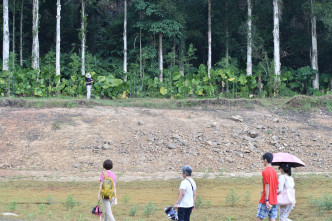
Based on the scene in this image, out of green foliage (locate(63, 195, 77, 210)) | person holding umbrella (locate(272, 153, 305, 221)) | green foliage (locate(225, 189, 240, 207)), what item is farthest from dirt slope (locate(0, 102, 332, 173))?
person holding umbrella (locate(272, 153, 305, 221))

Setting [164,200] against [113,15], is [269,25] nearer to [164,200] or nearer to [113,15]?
[113,15]

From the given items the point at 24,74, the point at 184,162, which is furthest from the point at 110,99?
the point at 184,162

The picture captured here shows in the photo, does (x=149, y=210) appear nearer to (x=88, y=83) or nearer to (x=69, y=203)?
(x=69, y=203)

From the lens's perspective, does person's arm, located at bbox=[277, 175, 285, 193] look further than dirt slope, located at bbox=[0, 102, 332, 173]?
No

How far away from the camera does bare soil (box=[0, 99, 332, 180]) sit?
768 inches

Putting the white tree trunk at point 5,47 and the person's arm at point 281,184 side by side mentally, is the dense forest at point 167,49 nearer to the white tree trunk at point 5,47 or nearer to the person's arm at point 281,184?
the white tree trunk at point 5,47

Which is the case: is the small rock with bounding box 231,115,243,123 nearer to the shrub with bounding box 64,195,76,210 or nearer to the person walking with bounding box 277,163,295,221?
the shrub with bounding box 64,195,76,210

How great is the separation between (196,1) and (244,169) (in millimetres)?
20388

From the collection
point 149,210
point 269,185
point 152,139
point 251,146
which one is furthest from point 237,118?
point 269,185

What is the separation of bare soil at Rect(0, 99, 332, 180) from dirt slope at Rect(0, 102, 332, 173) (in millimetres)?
39

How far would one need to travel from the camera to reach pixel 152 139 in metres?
21.0

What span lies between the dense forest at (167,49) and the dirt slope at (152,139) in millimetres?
3985

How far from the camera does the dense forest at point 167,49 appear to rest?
1078 inches

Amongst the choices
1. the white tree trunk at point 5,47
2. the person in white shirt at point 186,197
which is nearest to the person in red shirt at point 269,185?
the person in white shirt at point 186,197
